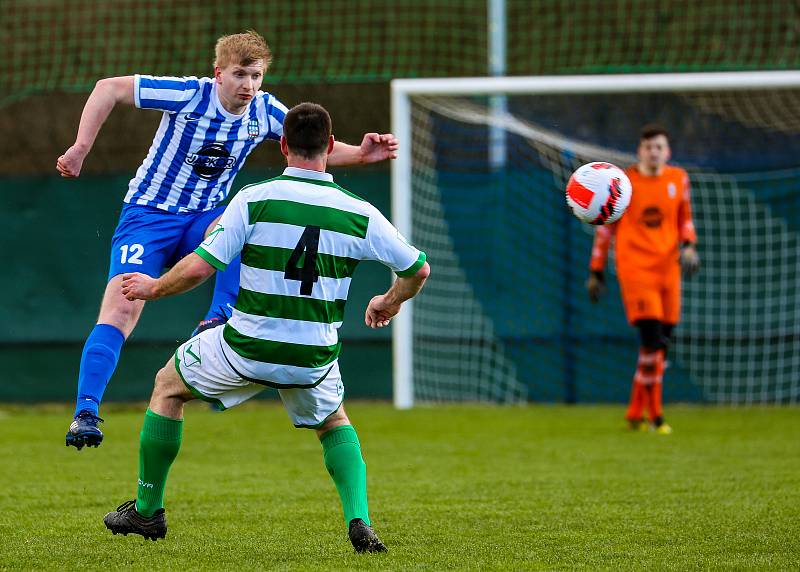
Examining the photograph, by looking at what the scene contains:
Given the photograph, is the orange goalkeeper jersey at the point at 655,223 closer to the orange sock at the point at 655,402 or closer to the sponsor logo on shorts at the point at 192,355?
the orange sock at the point at 655,402

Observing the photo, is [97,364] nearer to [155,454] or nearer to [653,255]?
[155,454]

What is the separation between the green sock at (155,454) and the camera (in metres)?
4.88

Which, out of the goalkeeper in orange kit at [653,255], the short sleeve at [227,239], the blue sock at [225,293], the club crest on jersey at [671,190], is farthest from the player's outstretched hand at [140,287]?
the club crest on jersey at [671,190]

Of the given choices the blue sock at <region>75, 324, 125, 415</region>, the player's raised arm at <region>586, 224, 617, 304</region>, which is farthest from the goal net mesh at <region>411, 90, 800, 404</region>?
the blue sock at <region>75, 324, 125, 415</region>

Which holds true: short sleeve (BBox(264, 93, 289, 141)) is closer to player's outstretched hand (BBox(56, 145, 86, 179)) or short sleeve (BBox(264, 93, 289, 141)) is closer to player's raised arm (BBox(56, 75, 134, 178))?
player's raised arm (BBox(56, 75, 134, 178))

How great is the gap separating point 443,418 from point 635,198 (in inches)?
93.1

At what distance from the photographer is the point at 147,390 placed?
38.1ft

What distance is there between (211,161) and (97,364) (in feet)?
3.46

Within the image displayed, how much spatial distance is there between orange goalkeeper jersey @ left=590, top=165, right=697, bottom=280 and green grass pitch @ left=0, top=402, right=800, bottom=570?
1242mm

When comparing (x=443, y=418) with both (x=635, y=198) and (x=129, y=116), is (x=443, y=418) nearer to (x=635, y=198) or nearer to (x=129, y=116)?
(x=635, y=198)

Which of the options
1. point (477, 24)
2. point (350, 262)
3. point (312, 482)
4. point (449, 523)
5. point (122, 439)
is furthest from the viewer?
point (477, 24)

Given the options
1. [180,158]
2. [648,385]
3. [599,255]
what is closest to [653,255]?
[599,255]

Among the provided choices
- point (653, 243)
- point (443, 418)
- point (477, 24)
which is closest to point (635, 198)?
point (653, 243)

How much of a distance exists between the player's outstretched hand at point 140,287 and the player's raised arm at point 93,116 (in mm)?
910
